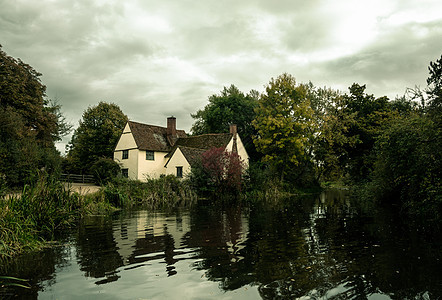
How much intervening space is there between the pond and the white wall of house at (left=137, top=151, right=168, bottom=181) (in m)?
29.9

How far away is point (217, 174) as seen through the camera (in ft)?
98.1

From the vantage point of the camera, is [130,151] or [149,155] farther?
[149,155]

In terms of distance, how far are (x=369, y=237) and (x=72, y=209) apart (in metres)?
11.1

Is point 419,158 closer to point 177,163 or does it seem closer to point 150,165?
point 177,163

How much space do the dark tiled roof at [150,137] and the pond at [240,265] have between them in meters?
31.2

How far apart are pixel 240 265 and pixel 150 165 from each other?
120ft

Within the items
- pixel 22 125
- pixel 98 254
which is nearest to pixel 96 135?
pixel 22 125

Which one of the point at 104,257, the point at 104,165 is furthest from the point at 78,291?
the point at 104,165

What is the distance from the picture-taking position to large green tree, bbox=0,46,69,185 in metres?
25.3

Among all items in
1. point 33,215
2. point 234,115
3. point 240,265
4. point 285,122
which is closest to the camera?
point 240,265

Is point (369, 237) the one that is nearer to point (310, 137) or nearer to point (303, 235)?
point (303, 235)

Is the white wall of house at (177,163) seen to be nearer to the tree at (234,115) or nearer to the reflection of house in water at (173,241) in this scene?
the tree at (234,115)

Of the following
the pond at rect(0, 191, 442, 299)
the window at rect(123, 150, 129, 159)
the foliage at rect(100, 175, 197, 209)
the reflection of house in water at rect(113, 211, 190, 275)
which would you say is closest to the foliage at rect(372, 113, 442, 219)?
the pond at rect(0, 191, 442, 299)

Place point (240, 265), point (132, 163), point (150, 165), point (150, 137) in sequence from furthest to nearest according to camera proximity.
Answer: point (150, 137) < point (150, 165) < point (132, 163) < point (240, 265)
